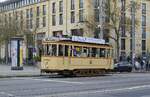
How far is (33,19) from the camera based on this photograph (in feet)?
308

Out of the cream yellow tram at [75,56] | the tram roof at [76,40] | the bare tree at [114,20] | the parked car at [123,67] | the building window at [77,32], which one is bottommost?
the parked car at [123,67]

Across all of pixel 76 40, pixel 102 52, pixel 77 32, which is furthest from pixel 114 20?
pixel 76 40

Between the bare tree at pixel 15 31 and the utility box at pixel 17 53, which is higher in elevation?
the bare tree at pixel 15 31

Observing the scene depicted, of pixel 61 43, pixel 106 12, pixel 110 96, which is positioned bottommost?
pixel 110 96

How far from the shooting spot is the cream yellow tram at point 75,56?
33688mm

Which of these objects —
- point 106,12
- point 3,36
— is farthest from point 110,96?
point 3,36

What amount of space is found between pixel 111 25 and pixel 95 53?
86.6 ft

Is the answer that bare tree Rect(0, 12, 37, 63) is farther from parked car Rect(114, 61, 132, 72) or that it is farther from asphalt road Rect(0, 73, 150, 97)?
asphalt road Rect(0, 73, 150, 97)

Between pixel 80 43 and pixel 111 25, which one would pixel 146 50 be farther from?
pixel 80 43

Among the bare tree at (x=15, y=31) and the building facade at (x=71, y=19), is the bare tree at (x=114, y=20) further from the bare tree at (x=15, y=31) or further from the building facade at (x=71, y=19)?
the bare tree at (x=15, y=31)

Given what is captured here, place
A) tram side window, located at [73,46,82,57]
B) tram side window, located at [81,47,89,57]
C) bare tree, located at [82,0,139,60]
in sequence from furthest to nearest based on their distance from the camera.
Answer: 1. bare tree, located at [82,0,139,60]
2. tram side window, located at [81,47,89,57]
3. tram side window, located at [73,46,82,57]

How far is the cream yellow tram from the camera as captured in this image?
111 feet

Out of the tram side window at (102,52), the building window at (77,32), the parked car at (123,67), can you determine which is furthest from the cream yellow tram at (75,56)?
the building window at (77,32)

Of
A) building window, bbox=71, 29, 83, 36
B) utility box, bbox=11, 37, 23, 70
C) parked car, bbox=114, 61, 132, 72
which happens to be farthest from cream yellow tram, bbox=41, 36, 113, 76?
building window, bbox=71, 29, 83, 36
